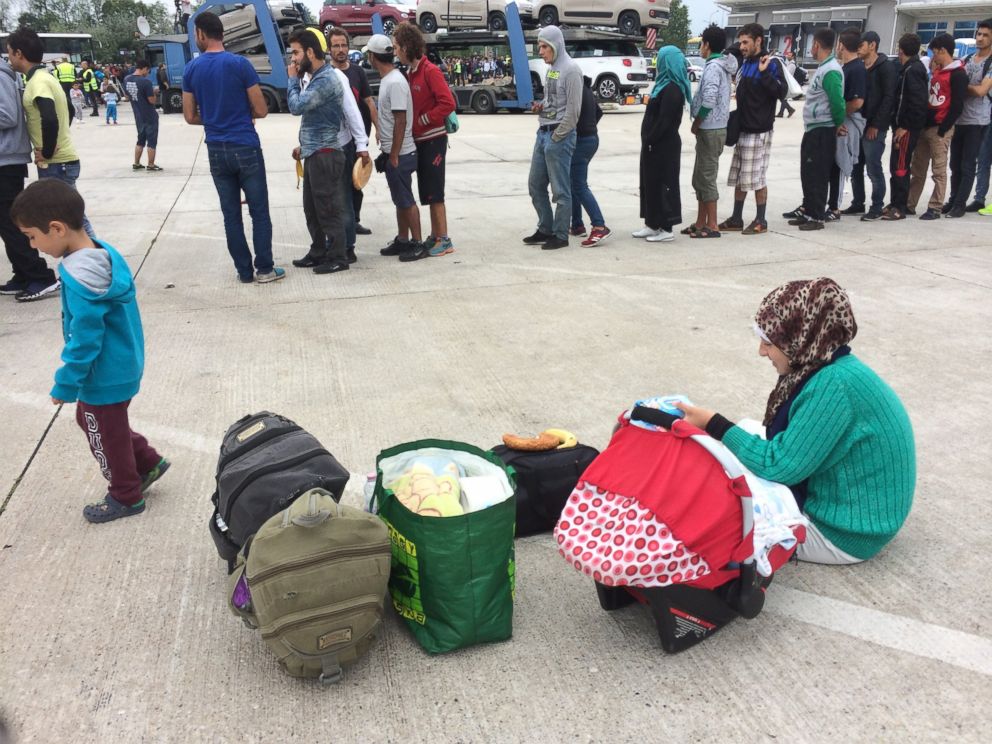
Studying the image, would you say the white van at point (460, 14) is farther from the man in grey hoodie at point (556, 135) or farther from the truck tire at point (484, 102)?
the man in grey hoodie at point (556, 135)

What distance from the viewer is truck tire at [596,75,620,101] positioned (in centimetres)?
2323

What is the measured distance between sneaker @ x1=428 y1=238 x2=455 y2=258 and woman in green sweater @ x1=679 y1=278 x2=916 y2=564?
475 centimetres

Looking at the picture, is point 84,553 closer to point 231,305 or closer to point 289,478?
point 289,478

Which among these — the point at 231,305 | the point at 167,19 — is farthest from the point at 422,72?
the point at 167,19

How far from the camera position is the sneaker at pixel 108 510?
2.96 metres

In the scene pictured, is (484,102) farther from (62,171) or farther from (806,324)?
(806,324)

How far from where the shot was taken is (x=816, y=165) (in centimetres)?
736

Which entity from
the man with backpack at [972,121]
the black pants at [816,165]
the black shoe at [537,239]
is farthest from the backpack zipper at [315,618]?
the man with backpack at [972,121]

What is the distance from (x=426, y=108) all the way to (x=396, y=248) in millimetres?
1264

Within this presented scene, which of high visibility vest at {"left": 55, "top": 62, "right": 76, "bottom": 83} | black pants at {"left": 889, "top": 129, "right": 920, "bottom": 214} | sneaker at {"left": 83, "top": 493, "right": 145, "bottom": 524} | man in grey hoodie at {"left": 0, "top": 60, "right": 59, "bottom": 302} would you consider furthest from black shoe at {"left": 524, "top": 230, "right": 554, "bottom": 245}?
high visibility vest at {"left": 55, "top": 62, "right": 76, "bottom": 83}

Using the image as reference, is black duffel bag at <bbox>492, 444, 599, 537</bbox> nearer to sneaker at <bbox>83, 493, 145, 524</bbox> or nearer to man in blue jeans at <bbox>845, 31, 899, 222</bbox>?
sneaker at <bbox>83, 493, 145, 524</bbox>

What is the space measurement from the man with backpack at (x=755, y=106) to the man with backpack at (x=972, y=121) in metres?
2.17

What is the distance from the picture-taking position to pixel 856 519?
244 cm

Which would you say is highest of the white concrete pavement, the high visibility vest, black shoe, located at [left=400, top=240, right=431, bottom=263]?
the high visibility vest
